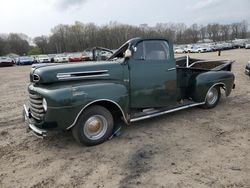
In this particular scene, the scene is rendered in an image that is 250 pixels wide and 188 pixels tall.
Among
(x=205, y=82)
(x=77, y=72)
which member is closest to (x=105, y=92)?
(x=77, y=72)

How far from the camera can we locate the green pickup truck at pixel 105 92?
4.91m

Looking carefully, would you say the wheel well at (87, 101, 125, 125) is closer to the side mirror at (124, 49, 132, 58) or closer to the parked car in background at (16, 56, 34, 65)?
the side mirror at (124, 49, 132, 58)

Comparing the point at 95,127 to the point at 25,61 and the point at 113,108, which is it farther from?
the point at 25,61

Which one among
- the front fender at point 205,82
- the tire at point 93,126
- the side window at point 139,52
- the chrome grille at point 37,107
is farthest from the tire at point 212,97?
the chrome grille at point 37,107

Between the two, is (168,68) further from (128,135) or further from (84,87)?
(84,87)

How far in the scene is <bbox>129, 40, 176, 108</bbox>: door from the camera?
234 inches

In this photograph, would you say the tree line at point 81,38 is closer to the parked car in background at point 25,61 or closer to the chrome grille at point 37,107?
the parked car in background at point 25,61

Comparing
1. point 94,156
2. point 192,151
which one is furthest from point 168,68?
point 94,156

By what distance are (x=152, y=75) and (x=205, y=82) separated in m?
2.00

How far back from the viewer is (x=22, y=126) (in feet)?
Result: 22.7

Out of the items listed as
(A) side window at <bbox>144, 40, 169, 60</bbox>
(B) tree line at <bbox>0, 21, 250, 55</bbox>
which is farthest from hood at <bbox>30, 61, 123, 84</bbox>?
(B) tree line at <bbox>0, 21, 250, 55</bbox>

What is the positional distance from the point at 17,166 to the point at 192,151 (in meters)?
3.01

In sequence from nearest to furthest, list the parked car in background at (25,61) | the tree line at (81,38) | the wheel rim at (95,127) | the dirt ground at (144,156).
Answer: the dirt ground at (144,156) < the wheel rim at (95,127) < the parked car in background at (25,61) < the tree line at (81,38)

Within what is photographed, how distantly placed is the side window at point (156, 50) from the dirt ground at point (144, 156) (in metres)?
1.56
